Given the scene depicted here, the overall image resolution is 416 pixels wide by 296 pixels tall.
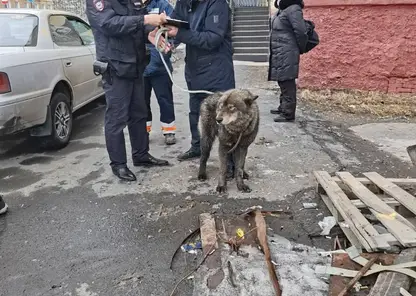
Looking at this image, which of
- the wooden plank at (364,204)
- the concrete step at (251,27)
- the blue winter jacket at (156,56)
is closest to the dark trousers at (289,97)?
the blue winter jacket at (156,56)

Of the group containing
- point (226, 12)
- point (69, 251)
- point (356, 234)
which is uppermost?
point (226, 12)

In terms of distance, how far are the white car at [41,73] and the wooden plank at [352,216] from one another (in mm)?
3386

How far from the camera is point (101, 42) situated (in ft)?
13.1

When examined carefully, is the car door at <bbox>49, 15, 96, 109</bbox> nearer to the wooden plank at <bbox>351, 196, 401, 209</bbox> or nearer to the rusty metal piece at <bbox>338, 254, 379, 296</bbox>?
the wooden plank at <bbox>351, 196, 401, 209</bbox>

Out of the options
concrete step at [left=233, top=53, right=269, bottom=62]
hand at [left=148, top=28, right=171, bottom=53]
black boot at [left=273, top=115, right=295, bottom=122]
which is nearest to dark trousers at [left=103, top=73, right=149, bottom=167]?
hand at [left=148, top=28, right=171, bottom=53]

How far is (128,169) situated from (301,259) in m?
2.29

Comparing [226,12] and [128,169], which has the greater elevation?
[226,12]

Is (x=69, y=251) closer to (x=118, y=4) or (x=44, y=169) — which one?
(x=44, y=169)

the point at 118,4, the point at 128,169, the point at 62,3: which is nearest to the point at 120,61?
the point at 118,4

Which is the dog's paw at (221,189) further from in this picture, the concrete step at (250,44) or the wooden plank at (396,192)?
the concrete step at (250,44)

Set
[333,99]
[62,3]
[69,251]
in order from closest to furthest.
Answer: [69,251] < [333,99] < [62,3]

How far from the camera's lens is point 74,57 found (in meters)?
5.76

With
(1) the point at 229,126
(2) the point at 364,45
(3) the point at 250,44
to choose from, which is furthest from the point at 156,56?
(3) the point at 250,44

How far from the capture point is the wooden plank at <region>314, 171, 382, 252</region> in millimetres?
Answer: 2656
